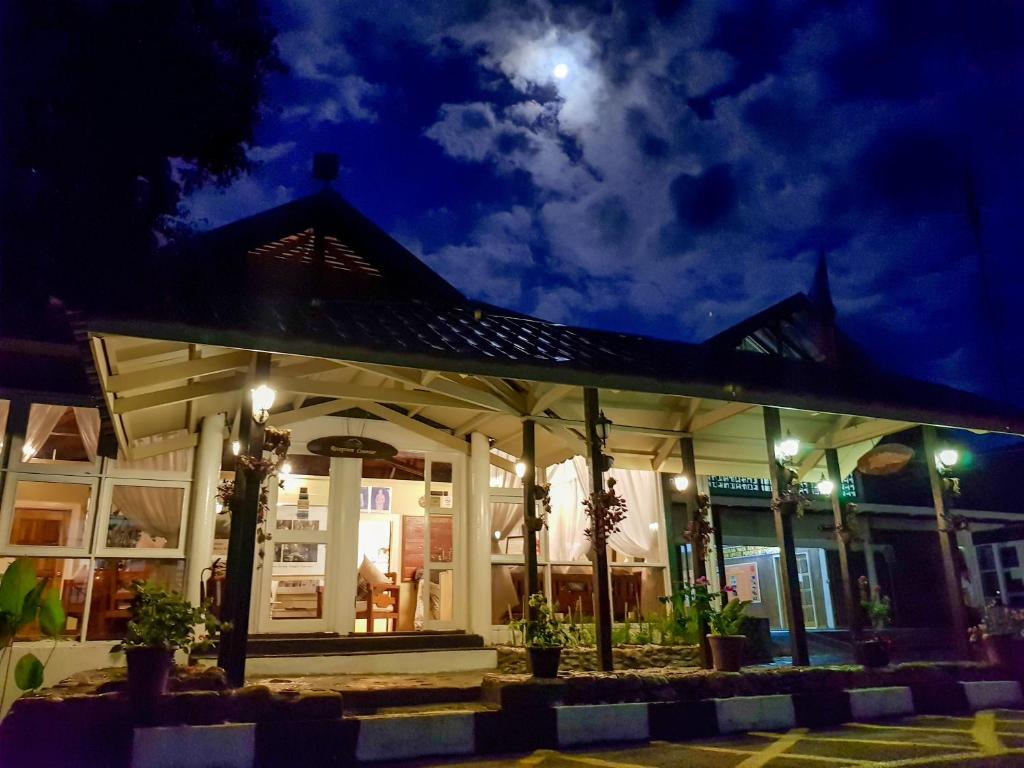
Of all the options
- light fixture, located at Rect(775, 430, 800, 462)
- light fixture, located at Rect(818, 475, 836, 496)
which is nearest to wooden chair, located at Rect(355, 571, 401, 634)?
light fixture, located at Rect(775, 430, 800, 462)

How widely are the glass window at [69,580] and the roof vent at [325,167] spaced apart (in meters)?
7.30

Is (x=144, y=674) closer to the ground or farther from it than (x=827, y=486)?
closer to the ground

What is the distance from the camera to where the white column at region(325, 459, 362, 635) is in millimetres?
8828

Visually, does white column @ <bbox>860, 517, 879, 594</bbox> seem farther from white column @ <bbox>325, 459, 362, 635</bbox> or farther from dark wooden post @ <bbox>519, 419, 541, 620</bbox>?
white column @ <bbox>325, 459, 362, 635</bbox>

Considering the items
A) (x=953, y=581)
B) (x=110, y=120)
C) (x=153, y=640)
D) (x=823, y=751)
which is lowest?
(x=823, y=751)

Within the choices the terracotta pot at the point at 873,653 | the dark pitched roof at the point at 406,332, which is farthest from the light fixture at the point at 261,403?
the terracotta pot at the point at 873,653

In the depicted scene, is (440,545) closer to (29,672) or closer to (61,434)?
(61,434)

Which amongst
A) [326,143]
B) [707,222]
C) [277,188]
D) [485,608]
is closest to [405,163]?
[277,188]

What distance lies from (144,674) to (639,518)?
8513 mm

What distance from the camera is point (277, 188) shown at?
96375 mm

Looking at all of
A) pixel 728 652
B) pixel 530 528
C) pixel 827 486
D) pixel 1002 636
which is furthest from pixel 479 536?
pixel 1002 636

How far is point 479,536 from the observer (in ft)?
31.5

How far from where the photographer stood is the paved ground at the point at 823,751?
503 centimetres

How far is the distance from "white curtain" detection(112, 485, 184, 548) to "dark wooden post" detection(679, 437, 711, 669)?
19.7 ft
